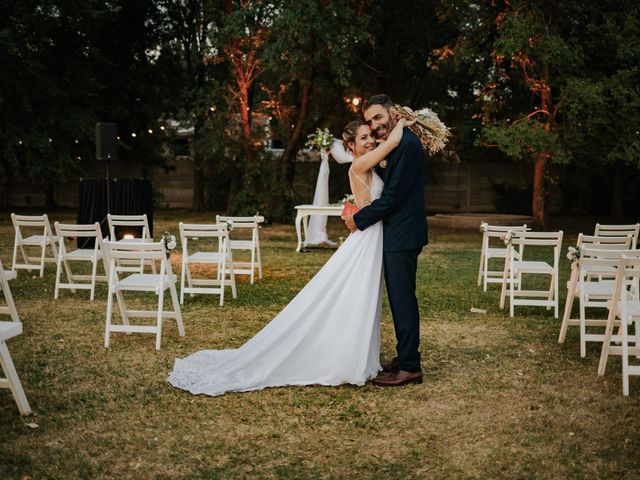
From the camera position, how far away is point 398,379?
5188mm

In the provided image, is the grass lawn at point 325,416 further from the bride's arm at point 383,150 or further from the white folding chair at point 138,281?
the bride's arm at point 383,150

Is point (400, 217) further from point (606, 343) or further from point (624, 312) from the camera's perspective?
point (606, 343)

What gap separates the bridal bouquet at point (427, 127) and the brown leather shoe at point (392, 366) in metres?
1.61

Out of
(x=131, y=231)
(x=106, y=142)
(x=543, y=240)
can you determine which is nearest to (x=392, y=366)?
(x=543, y=240)

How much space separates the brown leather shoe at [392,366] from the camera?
532 cm

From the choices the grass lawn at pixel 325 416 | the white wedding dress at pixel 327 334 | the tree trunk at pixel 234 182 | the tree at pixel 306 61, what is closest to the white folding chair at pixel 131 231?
the grass lawn at pixel 325 416

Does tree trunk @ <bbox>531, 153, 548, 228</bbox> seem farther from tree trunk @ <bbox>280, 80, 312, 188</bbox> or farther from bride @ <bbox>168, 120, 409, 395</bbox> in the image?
bride @ <bbox>168, 120, 409, 395</bbox>

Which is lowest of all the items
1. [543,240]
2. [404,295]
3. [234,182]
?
[404,295]

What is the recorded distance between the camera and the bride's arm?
16.2ft

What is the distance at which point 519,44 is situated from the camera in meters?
14.2

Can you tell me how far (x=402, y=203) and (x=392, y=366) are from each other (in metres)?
1.24

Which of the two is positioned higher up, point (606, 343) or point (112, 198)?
point (112, 198)

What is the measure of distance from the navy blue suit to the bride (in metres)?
0.12

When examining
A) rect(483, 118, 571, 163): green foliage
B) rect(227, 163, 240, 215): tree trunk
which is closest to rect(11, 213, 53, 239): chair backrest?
rect(483, 118, 571, 163): green foliage
